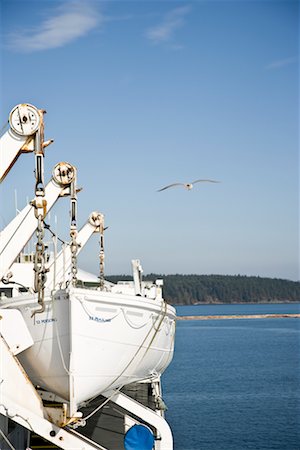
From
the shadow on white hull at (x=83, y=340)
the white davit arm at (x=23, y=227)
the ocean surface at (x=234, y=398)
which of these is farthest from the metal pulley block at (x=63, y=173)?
the ocean surface at (x=234, y=398)

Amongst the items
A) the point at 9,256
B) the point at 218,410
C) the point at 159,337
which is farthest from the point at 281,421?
the point at 9,256

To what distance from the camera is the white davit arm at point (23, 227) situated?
20391mm

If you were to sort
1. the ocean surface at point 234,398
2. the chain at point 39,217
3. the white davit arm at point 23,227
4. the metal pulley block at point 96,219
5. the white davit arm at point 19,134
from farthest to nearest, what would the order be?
the ocean surface at point 234,398, the metal pulley block at point 96,219, the white davit arm at point 23,227, the white davit arm at point 19,134, the chain at point 39,217

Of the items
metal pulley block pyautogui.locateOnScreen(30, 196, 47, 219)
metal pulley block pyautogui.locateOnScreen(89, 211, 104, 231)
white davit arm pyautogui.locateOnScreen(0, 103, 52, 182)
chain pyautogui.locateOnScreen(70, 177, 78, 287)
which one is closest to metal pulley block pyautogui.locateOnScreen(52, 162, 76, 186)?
chain pyautogui.locateOnScreen(70, 177, 78, 287)

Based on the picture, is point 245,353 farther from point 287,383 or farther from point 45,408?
point 45,408

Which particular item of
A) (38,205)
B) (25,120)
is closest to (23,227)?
(25,120)

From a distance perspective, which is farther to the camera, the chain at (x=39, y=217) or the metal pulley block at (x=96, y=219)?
the metal pulley block at (x=96, y=219)

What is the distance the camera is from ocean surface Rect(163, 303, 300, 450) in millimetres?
33781

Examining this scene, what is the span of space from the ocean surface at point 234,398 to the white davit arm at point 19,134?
1891 centimetres

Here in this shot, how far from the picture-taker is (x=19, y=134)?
17.7 meters

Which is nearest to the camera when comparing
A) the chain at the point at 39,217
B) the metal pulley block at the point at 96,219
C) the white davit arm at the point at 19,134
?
the chain at the point at 39,217

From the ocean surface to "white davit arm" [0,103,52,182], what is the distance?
18911 millimetres

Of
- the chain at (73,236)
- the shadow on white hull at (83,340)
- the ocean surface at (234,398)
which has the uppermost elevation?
the chain at (73,236)

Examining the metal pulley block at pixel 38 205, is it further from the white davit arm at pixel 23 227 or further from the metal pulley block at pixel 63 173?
the metal pulley block at pixel 63 173
